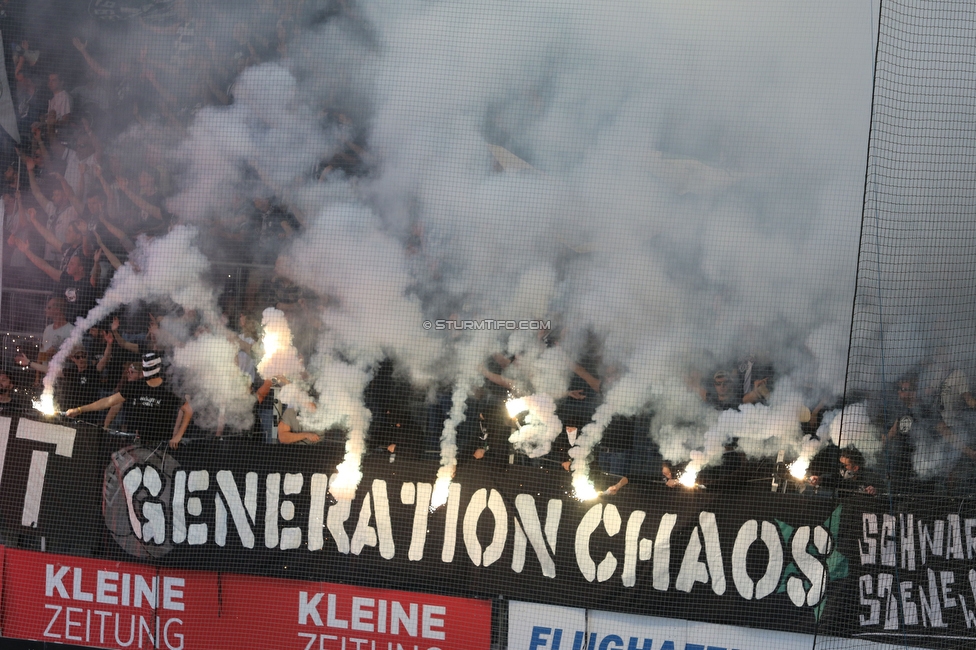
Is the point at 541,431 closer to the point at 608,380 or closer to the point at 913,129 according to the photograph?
the point at 608,380

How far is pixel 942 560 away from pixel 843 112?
8.06 feet

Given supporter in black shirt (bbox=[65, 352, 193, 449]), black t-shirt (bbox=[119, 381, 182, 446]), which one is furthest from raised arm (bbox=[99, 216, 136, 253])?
black t-shirt (bbox=[119, 381, 182, 446])

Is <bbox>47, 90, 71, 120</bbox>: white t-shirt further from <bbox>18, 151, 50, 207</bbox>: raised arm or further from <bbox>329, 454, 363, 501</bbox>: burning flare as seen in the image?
<bbox>329, 454, 363, 501</bbox>: burning flare

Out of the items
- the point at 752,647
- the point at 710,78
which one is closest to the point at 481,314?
the point at 710,78

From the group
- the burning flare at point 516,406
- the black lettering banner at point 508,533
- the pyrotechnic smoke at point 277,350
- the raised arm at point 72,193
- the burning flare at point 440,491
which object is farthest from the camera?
the raised arm at point 72,193

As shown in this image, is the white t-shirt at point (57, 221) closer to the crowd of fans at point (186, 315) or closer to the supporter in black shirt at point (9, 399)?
the crowd of fans at point (186, 315)

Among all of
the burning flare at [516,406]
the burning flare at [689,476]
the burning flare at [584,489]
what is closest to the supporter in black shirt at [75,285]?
the burning flare at [516,406]

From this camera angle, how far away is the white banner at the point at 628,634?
4336 millimetres

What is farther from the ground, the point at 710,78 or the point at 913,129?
the point at 710,78

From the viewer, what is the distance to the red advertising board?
4.59 metres

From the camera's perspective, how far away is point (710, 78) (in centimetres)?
475

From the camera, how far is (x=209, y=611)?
185 inches

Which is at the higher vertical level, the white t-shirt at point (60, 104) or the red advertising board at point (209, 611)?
the white t-shirt at point (60, 104)

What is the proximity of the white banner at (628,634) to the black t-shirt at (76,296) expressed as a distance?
10.4ft
